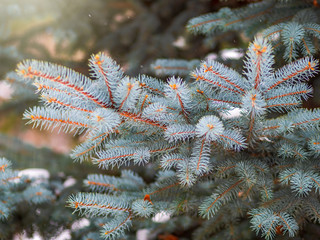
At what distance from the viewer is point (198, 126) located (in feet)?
2.82

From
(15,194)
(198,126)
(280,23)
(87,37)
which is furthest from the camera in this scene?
(87,37)

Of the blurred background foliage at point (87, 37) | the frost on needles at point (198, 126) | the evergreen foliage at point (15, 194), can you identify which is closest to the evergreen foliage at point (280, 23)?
the frost on needles at point (198, 126)

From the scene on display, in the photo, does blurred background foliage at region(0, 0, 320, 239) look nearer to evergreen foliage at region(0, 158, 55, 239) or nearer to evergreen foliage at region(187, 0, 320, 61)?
evergreen foliage at region(0, 158, 55, 239)

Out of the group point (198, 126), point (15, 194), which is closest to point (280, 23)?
point (198, 126)

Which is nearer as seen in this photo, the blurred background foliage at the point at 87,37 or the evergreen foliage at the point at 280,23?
the evergreen foliage at the point at 280,23

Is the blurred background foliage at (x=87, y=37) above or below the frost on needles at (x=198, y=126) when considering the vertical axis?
above

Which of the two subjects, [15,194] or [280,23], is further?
[15,194]

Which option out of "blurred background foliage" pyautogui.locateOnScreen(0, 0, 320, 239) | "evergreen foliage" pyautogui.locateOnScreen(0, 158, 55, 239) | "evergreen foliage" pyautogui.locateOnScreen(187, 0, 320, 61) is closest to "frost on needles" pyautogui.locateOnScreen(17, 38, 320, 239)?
"evergreen foliage" pyautogui.locateOnScreen(187, 0, 320, 61)

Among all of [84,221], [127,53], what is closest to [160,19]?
[127,53]

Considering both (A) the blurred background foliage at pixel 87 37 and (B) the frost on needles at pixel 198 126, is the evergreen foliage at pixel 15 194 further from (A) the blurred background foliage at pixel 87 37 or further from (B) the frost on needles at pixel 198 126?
(A) the blurred background foliage at pixel 87 37

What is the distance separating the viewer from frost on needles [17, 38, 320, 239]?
0.88 metres

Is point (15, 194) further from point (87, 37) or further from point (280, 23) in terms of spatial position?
point (87, 37)

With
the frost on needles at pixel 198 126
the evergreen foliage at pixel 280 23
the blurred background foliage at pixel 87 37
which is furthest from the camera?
the blurred background foliage at pixel 87 37

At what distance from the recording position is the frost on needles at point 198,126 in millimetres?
880
